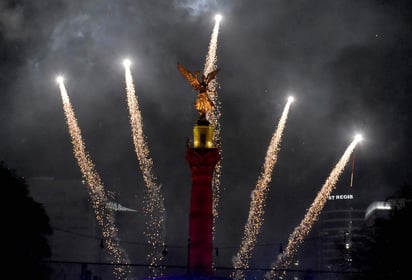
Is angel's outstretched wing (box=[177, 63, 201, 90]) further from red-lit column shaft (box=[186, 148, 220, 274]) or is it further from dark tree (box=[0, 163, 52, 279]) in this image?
dark tree (box=[0, 163, 52, 279])

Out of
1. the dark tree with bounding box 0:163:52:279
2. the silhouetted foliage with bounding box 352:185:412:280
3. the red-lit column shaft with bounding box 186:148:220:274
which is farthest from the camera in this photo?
the red-lit column shaft with bounding box 186:148:220:274

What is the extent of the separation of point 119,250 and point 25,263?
8031cm

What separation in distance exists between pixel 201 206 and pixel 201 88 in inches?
449

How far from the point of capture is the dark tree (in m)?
72.2

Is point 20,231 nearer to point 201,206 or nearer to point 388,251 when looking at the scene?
point 201,206

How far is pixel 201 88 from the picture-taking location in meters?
84.8

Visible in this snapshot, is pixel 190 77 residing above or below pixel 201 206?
above

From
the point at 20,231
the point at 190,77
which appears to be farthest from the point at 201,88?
the point at 20,231

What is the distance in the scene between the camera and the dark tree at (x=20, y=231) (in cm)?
7219

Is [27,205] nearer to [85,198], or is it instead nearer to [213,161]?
[213,161]

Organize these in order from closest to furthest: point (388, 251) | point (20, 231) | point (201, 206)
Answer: point (20, 231) → point (388, 251) → point (201, 206)

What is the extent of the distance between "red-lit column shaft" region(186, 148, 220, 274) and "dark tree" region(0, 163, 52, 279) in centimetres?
1439

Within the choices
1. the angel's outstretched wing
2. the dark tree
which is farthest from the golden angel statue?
the dark tree

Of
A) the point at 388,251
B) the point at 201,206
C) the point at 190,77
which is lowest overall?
the point at 388,251
